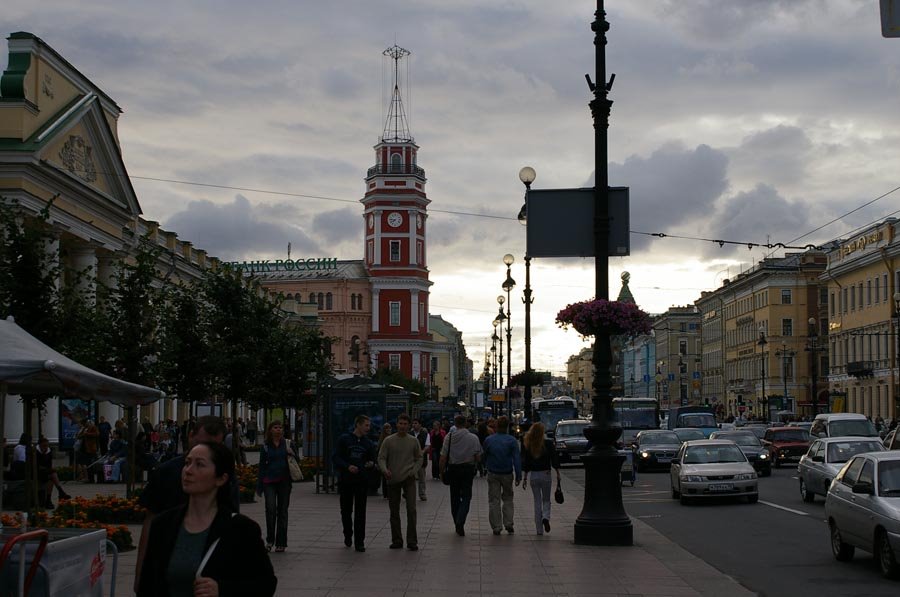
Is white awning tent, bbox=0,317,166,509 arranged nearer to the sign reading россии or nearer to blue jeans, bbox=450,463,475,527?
blue jeans, bbox=450,463,475,527

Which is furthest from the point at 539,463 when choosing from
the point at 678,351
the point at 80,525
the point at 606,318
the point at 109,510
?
the point at 678,351

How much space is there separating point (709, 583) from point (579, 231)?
6240 mm

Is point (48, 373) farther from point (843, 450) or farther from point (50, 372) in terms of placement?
point (843, 450)

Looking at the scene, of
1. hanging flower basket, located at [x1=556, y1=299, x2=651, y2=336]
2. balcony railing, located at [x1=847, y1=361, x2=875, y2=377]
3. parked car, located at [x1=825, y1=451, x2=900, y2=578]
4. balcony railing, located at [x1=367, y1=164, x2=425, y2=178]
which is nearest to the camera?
parked car, located at [x1=825, y1=451, x2=900, y2=578]

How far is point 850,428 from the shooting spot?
41312 millimetres

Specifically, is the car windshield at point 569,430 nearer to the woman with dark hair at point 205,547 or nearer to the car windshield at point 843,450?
the car windshield at point 843,450

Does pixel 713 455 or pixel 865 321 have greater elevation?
pixel 865 321

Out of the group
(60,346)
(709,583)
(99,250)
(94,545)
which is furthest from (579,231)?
(99,250)

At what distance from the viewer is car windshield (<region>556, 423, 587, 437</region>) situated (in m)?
52.1

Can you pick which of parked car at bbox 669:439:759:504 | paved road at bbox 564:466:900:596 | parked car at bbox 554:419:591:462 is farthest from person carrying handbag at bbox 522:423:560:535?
parked car at bbox 554:419:591:462

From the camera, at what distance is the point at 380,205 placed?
5325 inches

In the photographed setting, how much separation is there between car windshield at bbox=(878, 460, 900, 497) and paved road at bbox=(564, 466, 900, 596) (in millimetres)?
1004

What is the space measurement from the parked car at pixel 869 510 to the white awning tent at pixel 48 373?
28.0 ft

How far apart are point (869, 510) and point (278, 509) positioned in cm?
768
